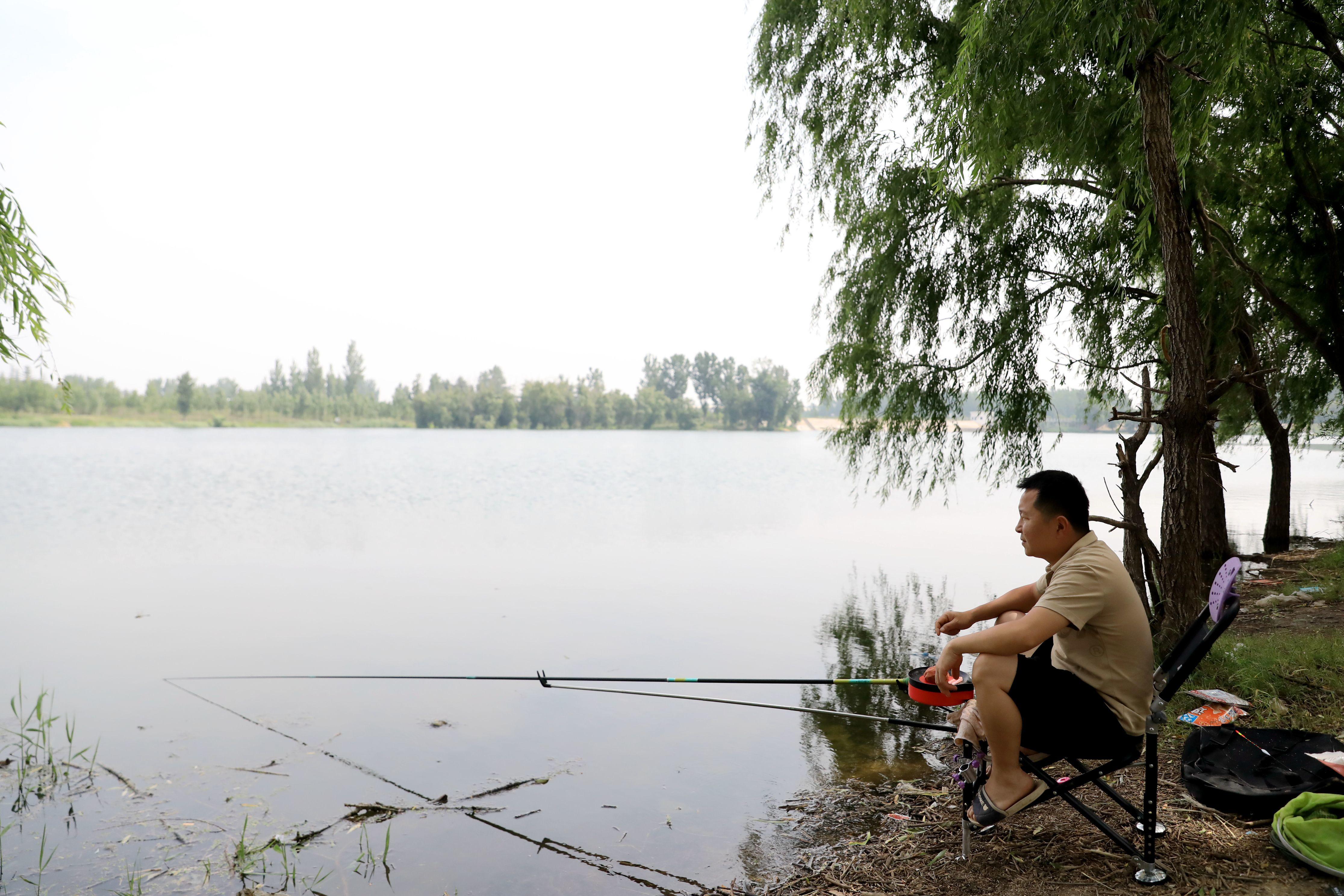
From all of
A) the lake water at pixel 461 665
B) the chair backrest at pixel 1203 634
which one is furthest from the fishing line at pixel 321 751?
the chair backrest at pixel 1203 634

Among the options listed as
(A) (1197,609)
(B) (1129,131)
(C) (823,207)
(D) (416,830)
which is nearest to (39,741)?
(D) (416,830)

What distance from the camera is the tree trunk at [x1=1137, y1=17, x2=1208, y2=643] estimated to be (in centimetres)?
443

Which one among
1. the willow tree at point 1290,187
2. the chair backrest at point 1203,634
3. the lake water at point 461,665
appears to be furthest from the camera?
the willow tree at point 1290,187

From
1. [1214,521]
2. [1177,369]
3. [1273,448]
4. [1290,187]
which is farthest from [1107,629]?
[1273,448]

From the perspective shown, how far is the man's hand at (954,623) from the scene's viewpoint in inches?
114

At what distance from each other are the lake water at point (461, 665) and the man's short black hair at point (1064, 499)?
1736mm

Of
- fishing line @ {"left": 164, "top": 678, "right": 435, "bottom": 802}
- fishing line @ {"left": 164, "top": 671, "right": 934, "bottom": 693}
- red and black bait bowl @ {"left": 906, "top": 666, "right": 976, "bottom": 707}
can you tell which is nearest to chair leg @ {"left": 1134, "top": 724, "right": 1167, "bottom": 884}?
red and black bait bowl @ {"left": 906, "top": 666, "right": 976, "bottom": 707}

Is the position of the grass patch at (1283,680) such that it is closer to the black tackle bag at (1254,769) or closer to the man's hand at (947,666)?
the black tackle bag at (1254,769)

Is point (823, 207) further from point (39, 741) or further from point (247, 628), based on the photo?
point (39, 741)

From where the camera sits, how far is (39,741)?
4.81m

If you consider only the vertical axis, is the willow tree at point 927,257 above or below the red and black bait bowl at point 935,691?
above

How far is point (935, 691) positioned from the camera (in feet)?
8.77

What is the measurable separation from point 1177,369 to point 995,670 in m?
2.85

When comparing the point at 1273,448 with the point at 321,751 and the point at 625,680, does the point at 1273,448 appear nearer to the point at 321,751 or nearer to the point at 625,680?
the point at 625,680
